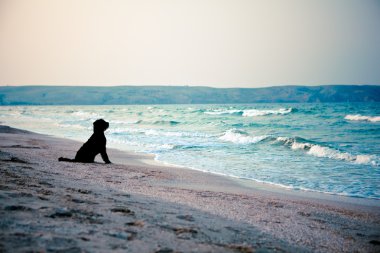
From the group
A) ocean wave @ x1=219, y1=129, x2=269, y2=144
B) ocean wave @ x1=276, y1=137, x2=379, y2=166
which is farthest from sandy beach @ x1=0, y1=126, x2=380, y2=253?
ocean wave @ x1=219, y1=129, x2=269, y2=144

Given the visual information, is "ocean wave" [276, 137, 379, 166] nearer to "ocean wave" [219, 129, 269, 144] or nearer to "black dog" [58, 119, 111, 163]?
"ocean wave" [219, 129, 269, 144]

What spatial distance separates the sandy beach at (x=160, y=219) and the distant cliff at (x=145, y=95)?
156 metres

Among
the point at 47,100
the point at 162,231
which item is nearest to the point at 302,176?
the point at 162,231

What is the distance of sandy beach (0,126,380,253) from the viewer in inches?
118

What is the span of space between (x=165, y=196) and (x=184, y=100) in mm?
170927

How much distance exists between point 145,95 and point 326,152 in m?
163

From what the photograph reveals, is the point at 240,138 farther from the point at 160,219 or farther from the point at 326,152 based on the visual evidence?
the point at 160,219

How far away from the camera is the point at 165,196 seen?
5.52 meters

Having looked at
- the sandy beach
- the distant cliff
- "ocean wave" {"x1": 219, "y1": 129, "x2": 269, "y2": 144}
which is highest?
the distant cliff

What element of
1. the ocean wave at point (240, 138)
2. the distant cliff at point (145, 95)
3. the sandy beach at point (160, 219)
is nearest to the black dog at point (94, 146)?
the sandy beach at point (160, 219)

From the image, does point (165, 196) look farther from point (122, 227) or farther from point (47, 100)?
point (47, 100)

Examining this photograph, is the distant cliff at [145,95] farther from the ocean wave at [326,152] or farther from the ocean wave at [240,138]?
the ocean wave at [326,152]

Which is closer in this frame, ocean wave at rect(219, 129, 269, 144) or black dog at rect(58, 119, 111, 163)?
black dog at rect(58, 119, 111, 163)

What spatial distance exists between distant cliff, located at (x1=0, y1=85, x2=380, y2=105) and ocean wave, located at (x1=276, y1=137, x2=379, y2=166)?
5668 inches
